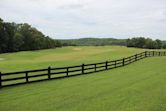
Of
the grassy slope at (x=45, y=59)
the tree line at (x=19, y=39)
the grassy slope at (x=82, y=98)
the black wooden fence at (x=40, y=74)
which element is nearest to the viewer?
the grassy slope at (x=82, y=98)

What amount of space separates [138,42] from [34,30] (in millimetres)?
78593

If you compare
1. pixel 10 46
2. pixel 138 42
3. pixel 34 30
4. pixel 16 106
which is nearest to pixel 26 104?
pixel 16 106

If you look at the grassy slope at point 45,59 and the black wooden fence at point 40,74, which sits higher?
the black wooden fence at point 40,74

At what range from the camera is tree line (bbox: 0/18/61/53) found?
283 ft

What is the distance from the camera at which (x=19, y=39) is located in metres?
91.8

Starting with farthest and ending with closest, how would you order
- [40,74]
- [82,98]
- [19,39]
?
[19,39], [40,74], [82,98]

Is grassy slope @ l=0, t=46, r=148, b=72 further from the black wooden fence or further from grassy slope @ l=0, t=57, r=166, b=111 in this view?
grassy slope @ l=0, t=57, r=166, b=111

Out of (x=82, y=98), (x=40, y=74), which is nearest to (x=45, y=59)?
(x=40, y=74)

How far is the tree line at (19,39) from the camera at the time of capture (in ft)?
283

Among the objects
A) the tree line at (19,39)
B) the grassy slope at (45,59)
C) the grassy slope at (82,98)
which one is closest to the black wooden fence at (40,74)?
the grassy slope at (82,98)

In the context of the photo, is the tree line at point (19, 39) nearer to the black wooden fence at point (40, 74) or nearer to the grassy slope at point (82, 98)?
the black wooden fence at point (40, 74)

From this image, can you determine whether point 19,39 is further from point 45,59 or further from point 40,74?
point 40,74

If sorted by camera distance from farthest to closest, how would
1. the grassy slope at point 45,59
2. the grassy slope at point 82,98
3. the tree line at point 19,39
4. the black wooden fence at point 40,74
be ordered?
1. the tree line at point 19,39
2. the grassy slope at point 45,59
3. the black wooden fence at point 40,74
4. the grassy slope at point 82,98

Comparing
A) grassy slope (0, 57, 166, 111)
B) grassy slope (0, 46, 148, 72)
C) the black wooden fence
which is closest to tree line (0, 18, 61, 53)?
grassy slope (0, 46, 148, 72)
